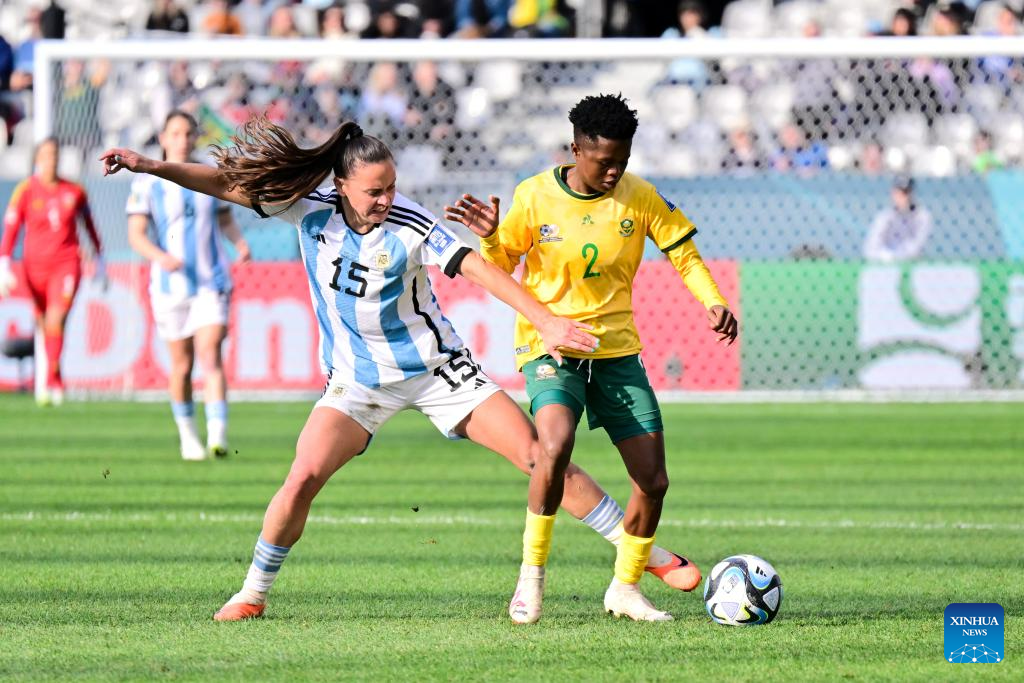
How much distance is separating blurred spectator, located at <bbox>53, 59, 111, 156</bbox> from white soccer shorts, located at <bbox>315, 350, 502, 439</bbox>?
39.8 feet

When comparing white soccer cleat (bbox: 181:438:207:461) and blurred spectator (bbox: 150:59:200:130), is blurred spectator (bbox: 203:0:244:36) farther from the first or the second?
white soccer cleat (bbox: 181:438:207:461)

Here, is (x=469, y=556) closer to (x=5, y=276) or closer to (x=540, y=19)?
(x=5, y=276)

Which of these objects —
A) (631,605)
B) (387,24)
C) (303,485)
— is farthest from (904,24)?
(303,485)

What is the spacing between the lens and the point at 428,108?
59.4 ft

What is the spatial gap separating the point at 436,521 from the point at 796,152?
388 inches

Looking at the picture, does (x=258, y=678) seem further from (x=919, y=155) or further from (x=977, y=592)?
(x=919, y=155)

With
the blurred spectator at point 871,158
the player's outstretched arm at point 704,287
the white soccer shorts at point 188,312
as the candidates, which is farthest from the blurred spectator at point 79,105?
the player's outstretched arm at point 704,287

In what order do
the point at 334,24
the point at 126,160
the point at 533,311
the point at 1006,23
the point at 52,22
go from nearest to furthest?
1. the point at 533,311
2. the point at 126,160
3. the point at 1006,23
4. the point at 334,24
5. the point at 52,22

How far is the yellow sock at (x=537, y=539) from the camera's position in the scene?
19.1 ft

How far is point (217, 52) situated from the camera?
16172 millimetres

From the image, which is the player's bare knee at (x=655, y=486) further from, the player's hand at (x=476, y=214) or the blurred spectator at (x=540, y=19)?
the blurred spectator at (x=540, y=19)

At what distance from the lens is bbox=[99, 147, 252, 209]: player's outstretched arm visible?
5.68 m

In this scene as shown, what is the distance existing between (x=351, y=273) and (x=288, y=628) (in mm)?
1276

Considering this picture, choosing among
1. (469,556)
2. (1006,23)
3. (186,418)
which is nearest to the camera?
(469,556)
